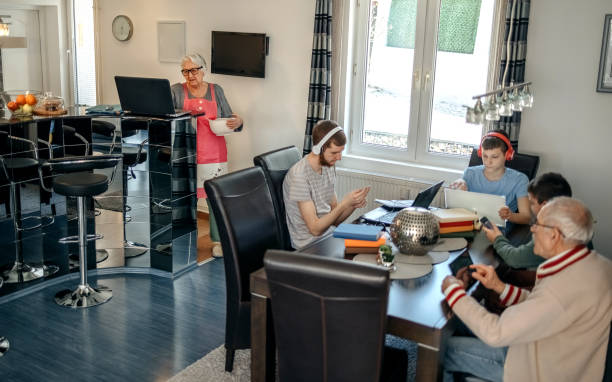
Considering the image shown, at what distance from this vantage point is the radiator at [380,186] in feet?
16.1

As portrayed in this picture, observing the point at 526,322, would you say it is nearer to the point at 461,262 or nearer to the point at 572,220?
the point at 572,220

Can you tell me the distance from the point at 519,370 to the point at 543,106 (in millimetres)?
2676

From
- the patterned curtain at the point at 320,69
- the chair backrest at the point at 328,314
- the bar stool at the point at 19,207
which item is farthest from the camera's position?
the patterned curtain at the point at 320,69

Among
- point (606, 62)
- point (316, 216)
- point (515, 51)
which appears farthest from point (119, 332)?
point (606, 62)

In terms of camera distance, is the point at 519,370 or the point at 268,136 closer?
the point at 519,370

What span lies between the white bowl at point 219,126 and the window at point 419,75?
114 cm

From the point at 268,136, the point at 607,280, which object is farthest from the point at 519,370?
the point at 268,136

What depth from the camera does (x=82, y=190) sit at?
382 centimetres

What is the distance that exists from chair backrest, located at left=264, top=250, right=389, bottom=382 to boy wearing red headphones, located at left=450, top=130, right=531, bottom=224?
173 centimetres

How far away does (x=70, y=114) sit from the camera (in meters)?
4.25

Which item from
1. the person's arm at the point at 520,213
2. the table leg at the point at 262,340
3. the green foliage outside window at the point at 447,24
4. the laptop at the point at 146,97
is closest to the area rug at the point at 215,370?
the table leg at the point at 262,340

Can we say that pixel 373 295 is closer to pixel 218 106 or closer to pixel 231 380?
pixel 231 380

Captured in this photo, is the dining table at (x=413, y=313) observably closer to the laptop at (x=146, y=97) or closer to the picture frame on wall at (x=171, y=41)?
the laptop at (x=146, y=97)

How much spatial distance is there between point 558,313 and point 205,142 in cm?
330
